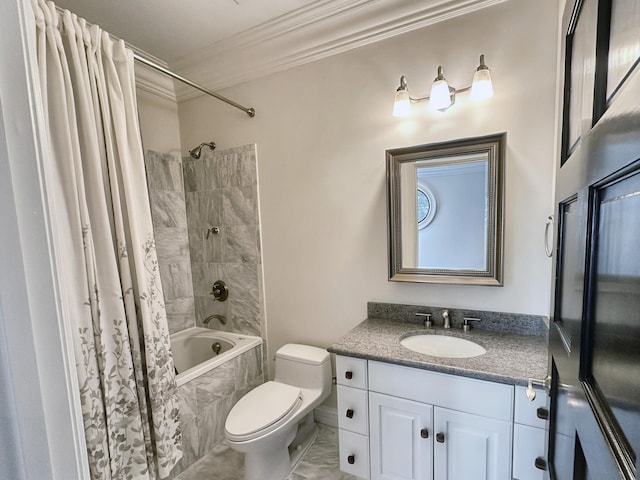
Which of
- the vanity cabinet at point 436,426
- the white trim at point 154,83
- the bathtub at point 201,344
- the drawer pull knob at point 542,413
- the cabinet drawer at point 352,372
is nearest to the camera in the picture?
the drawer pull knob at point 542,413

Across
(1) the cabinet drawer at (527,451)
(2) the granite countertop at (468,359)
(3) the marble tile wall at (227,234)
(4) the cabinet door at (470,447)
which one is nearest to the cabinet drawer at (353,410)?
(2) the granite countertop at (468,359)

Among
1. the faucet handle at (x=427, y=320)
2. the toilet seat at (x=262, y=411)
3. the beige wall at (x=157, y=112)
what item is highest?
the beige wall at (x=157, y=112)

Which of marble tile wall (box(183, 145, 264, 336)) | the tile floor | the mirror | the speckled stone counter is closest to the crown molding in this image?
marble tile wall (box(183, 145, 264, 336))

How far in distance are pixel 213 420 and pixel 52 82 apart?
1.99 m

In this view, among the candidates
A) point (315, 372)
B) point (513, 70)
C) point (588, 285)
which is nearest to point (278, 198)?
point (315, 372)

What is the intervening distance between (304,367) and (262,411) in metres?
0.38

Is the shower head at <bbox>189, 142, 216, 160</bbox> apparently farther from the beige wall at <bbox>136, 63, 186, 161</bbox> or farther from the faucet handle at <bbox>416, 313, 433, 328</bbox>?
the faucet handle at <bbox>416, 313, 433, 328</bbox>

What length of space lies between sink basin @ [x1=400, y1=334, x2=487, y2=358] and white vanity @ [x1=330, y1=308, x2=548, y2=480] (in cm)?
7

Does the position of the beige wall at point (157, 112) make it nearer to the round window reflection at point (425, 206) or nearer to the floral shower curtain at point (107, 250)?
the floral shower curtain at point (107, 250)

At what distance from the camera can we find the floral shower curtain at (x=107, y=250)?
1.16 meters

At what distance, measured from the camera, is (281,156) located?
206 cm

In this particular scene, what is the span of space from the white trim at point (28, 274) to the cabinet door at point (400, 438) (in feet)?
4.23

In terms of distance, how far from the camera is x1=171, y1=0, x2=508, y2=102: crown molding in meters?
1.56

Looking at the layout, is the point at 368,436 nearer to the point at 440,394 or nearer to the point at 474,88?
the point at 440,394
